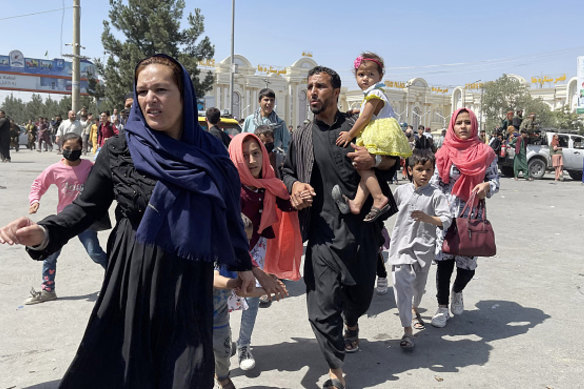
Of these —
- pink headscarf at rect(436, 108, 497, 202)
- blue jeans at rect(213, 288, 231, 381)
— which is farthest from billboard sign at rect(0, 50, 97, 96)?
blue jeans at rect(213, 288, 231, 381)

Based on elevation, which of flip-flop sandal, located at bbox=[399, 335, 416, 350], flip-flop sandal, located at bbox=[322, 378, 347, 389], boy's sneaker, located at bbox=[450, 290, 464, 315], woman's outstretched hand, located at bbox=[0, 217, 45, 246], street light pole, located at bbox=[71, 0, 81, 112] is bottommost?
flip-flop sandal, located at bbox=[322, 378, 347, 389]

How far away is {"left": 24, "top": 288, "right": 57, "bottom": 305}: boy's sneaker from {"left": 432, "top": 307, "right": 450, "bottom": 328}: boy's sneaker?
11.9 feet

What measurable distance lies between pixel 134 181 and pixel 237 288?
790mm

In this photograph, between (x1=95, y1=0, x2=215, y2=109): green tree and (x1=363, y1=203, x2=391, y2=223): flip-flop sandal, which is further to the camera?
(x1=95, y1=0, x2=215, y2=109): green tree

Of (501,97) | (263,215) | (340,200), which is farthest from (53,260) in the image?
(501,97)

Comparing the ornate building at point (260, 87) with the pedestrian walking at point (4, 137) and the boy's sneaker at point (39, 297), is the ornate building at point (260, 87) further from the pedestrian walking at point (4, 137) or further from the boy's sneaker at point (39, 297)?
the boy's sneaker at point (39, 297)

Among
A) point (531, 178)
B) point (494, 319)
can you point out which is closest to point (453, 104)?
point (531, 178)

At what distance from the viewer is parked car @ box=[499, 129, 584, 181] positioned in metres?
19.0

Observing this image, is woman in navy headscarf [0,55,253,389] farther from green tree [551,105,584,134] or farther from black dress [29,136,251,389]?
green tree [551,105,584,134]

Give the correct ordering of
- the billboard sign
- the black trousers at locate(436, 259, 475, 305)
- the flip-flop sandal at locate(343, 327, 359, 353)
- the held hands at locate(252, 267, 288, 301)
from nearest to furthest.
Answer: the held hands at locate(252, 267, 288, 301), the flip-flop sandal at locate(343, 327, 359, 353), the black trousers at locate(436, 259, 475, 305), the billboard sign

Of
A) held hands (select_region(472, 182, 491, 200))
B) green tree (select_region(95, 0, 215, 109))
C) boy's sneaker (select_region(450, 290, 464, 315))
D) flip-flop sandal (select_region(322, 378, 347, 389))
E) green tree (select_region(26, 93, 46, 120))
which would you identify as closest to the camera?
flip-flop sandal (select_region(322, 378, 347, 389))

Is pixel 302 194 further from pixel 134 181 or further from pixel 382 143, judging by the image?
pixel 134 181

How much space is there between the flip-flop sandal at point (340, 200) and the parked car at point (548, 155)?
17478 mm

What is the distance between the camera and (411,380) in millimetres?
3445
